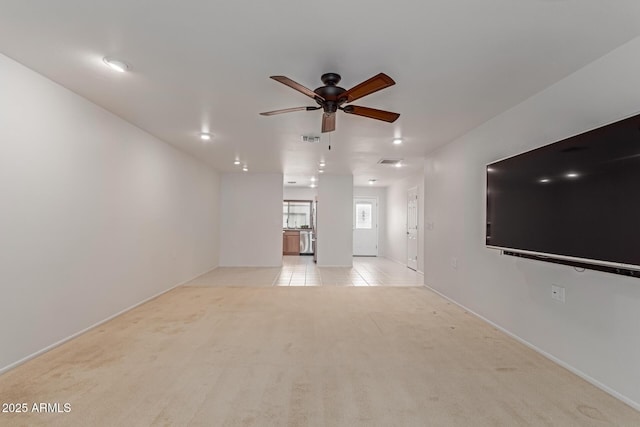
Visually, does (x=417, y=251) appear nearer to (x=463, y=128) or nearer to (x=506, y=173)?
(x=463, y=128)

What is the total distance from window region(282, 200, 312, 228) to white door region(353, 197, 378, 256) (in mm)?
1811

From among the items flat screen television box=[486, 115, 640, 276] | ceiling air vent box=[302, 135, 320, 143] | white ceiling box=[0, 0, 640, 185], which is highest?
white ceiling box=[0, 0, 640, 185]

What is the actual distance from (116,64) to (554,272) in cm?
A: 409

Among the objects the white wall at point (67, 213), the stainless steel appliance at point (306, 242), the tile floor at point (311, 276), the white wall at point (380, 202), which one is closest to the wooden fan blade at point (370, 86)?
the white wall at point (67, 213)

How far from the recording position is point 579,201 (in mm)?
2230

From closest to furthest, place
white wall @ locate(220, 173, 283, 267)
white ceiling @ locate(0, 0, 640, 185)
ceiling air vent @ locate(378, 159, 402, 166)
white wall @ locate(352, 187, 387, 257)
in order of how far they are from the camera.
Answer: white ceiling @ locate(0, 0, 640, 185)
ceiling air vent @ locate(378, 159, 402, 166)
white wall @ locate(220, 173, 283, 267)
white wall @ locate(352, 187, 387, 257)

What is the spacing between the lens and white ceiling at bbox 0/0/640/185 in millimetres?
1866

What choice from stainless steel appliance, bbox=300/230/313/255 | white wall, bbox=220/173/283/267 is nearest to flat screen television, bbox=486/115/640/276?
white wall, bbox=220/173/283/267

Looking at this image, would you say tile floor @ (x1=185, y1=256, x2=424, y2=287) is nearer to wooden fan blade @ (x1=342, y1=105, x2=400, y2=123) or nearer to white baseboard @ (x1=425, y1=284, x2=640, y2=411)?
white baseboard @ (x1=425, y1=284, x2=640, y2=411)

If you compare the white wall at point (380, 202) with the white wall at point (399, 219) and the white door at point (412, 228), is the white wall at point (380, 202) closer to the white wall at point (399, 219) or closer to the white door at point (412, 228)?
the white wall at point (399, 219)

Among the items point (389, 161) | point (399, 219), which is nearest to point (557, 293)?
point (389, 161)

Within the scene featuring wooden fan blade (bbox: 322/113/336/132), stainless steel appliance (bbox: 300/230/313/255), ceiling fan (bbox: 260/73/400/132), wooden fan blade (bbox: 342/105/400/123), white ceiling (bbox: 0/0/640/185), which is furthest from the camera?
Answer: stainless steel appliance (bbox: 300/230/313/255)

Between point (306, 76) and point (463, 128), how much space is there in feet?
8.06

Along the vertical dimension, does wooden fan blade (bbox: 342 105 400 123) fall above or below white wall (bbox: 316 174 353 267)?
above
